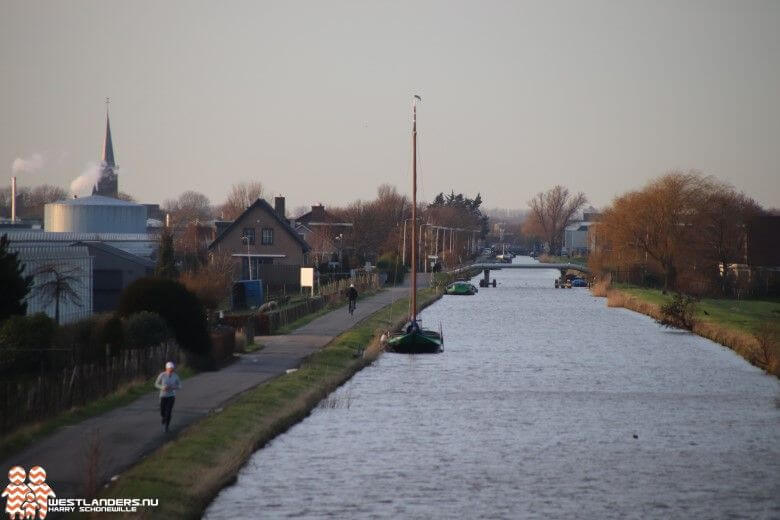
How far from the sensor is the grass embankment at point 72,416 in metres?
26.8

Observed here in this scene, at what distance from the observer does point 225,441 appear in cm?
3020

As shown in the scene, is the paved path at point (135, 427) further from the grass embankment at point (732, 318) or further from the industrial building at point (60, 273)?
the grass embankment at point (732, 318)

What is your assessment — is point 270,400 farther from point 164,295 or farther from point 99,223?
point 99,223

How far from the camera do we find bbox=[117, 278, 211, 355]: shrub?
140 feet

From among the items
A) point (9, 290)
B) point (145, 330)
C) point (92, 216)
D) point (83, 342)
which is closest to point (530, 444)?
point (145, 330)

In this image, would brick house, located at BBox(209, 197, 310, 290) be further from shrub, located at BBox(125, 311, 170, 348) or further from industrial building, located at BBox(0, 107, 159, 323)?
shrub, located at BBox(125, 311, 170, 348)

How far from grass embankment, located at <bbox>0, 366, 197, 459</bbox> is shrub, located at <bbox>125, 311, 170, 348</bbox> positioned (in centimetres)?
173

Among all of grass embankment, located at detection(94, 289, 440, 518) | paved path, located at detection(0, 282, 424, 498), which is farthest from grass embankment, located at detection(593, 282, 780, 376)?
paved path, located at detection(0, 282, 424, 498)

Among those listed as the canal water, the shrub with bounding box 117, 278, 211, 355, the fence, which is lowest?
the canal water

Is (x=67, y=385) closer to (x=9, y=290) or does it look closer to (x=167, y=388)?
(x=167, y=388)

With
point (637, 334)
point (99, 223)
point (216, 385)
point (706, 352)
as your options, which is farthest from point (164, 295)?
point (99, 223)

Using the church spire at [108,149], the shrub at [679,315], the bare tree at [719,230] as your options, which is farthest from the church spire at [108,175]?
the shrub at [679,315]

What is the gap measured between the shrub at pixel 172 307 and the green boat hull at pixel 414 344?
16599 mm

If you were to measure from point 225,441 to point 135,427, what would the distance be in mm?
2123
